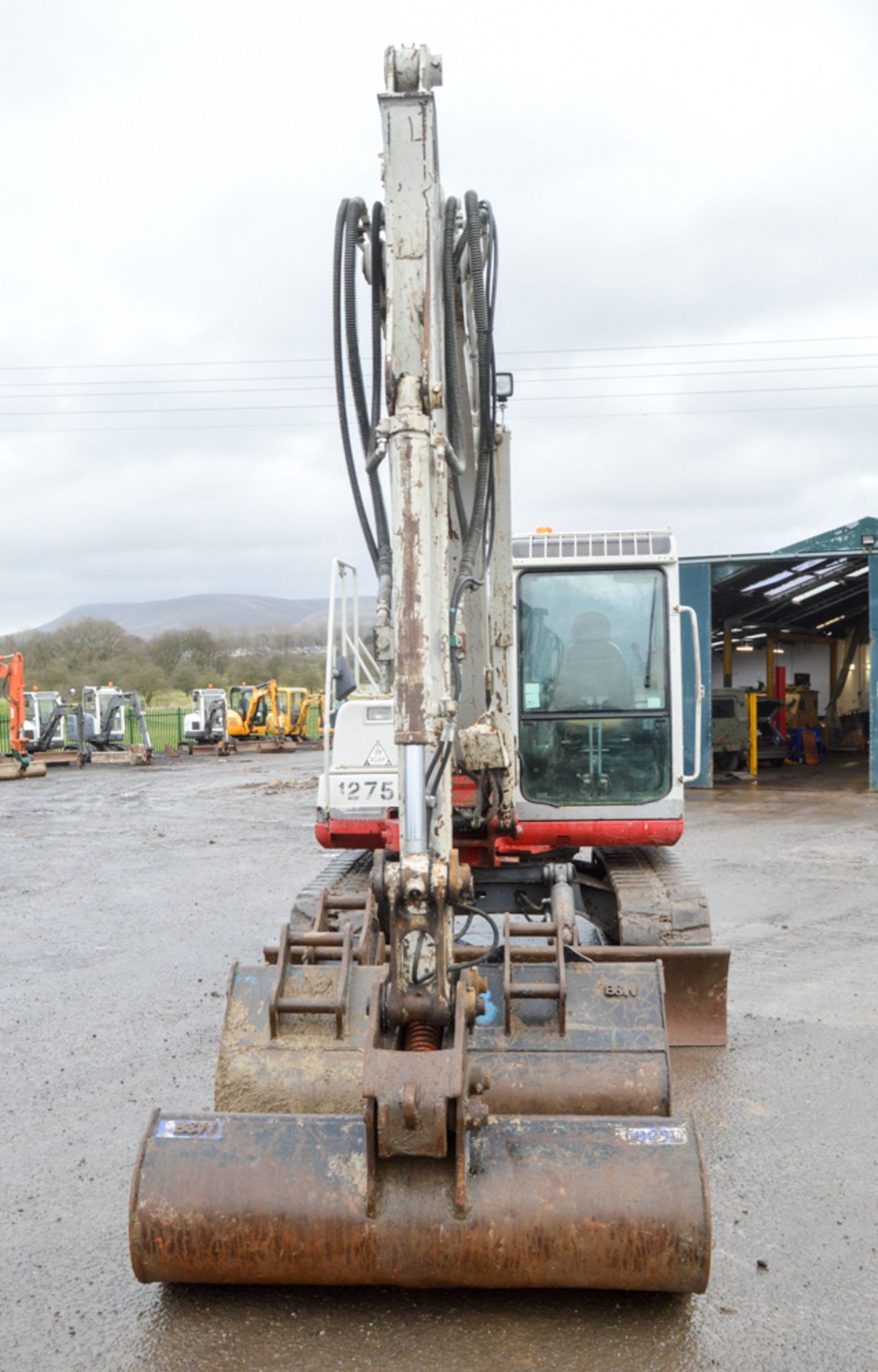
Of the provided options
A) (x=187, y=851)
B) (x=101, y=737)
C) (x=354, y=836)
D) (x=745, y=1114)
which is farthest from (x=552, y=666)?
(x=101, y=737)

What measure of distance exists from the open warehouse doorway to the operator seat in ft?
24.6

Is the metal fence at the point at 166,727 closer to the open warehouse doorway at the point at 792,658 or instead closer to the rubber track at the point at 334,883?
the open warehouse doorway at the point at 792,658

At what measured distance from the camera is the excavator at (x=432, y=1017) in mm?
3471

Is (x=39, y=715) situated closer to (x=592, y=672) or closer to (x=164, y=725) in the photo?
(x=164, y=725)

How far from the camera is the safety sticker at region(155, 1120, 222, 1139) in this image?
12.1 feet

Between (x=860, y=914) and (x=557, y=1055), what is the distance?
641 cm

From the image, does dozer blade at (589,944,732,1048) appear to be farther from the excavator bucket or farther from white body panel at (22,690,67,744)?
white body panel at (22,690,67,744)

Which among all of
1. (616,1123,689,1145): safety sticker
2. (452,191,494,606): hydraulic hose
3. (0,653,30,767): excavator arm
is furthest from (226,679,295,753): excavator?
(616,1123,689,1145): safety sticker

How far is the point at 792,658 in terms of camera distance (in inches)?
1516

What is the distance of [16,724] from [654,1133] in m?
27.4

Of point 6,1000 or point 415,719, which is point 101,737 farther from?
point 415,719

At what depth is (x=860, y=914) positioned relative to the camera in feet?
32.4

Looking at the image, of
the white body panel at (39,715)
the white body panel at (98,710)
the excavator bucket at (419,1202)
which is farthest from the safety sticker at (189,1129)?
the white body panel at (98,710)

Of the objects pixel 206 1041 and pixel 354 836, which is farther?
pixel 354 836
